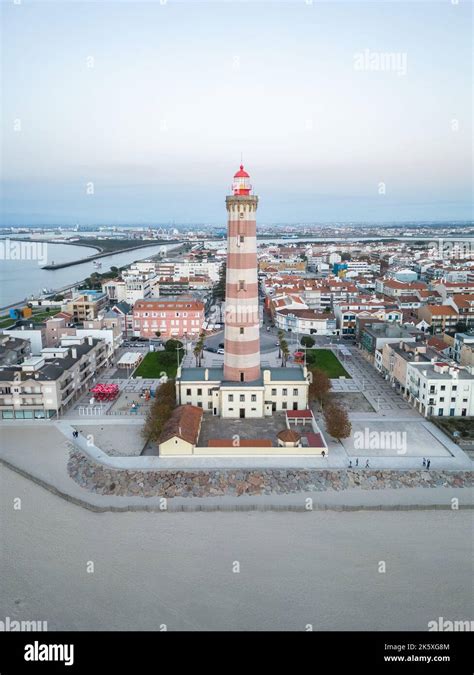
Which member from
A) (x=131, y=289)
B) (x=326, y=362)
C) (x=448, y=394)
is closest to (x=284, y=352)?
(x=326, y=362)

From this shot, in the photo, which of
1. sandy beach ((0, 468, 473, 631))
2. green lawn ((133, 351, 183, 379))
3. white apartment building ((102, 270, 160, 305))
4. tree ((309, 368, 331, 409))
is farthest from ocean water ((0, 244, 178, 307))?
sandy beach ((0, 468, 473, 631))

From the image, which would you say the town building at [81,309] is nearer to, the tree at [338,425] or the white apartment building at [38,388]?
the white apartment building at [38,388]

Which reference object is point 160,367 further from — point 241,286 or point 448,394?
point 448,394

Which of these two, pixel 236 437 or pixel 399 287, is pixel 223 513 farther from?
pixel 399 287

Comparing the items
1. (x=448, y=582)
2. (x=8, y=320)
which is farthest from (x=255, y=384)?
(x=8, y=320)

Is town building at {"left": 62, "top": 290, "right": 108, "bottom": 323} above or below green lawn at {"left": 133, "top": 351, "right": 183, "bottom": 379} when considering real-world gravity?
above

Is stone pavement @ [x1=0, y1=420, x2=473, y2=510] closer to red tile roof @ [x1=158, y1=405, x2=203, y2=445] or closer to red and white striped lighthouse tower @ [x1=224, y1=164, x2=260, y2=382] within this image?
red tile roof @ [x1=158, y1=405, x2=203, y2=445]
